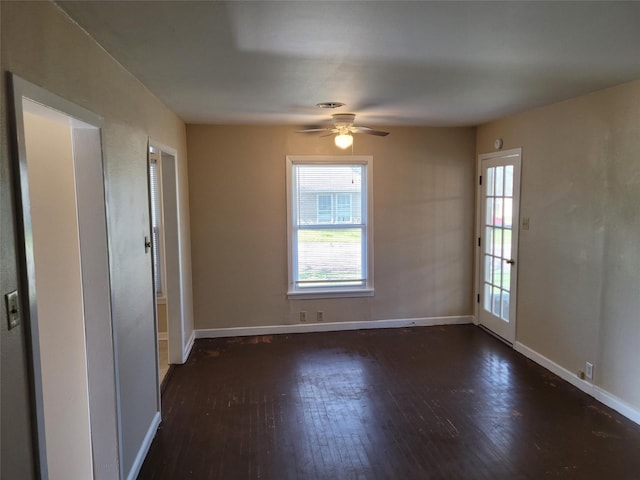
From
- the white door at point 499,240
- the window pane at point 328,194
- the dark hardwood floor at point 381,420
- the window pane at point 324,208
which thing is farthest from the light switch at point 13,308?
the white door at point 499,240

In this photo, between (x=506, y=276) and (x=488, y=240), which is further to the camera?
(x=488, y=240)

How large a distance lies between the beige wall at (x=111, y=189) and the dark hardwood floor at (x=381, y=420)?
54cm

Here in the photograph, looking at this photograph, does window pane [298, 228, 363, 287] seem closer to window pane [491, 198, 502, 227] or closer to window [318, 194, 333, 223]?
window [318, 194, 333, 223]

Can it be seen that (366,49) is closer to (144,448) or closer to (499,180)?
(144,448)

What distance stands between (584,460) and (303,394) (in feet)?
6.60

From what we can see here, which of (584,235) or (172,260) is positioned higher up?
(584,235)

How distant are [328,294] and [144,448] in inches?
110

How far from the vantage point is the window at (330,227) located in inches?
198

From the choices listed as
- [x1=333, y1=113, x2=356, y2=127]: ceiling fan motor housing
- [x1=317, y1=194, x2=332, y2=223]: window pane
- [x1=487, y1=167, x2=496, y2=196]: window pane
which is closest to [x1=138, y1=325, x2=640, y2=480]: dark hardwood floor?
[x1=317, y1=194, x2=332, y2=223]: window pane

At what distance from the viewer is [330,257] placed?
5172 millimetres

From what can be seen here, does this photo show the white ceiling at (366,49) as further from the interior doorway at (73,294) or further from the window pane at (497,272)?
the window pane at (497,272)

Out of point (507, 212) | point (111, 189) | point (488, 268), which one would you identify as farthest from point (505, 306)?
point (111, 189)

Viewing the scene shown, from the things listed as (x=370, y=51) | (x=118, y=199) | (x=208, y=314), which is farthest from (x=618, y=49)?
(x=208, y=314)

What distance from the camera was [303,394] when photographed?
11.7 ft
